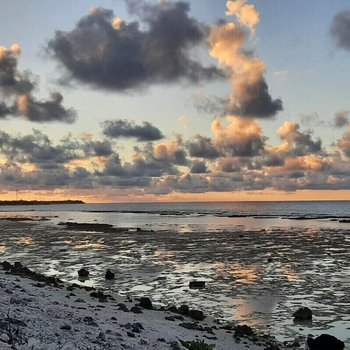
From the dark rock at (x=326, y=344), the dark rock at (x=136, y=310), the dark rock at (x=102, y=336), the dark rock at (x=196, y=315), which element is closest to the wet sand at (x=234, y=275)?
the dark rock at (x=196, y=315)

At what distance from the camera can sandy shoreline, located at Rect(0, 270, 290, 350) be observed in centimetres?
941

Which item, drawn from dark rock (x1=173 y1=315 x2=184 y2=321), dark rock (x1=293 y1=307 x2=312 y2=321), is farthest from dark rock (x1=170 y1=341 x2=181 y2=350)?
dark rock (x1=293 y1=307 x2=312 y2=321)

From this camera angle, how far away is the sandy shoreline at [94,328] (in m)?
9.41

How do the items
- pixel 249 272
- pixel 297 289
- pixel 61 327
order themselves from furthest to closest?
pixel 249 272 < pixel 297 289 < pixel 61 327

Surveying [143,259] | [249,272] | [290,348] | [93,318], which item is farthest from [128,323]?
[143,259]

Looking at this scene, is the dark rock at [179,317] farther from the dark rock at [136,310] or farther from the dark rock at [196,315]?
the dark rock at [136,310]

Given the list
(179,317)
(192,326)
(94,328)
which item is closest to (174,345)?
(94,328)

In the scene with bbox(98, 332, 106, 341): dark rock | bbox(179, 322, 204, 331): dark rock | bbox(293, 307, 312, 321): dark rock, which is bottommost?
bbox(293, 307, 312, 321): dark rock

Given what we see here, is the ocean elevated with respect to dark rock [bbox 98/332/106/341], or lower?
lower

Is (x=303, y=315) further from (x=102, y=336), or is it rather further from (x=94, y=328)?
(x=102, y=336)

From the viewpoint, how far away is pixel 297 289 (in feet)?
72.1

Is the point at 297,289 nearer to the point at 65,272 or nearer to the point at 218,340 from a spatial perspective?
the point at 218,340

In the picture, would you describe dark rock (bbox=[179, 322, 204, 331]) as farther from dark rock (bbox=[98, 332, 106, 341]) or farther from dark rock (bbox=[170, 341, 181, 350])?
dark rock (bbox=[98, 332, 106, 341])

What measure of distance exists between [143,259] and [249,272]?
9.77 metres
